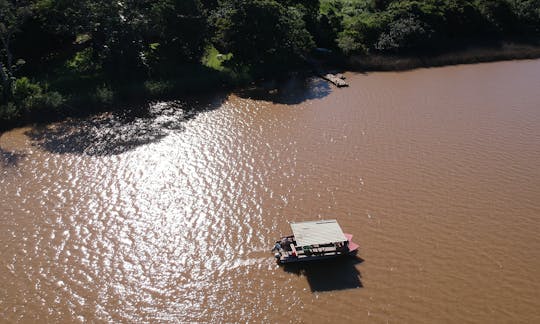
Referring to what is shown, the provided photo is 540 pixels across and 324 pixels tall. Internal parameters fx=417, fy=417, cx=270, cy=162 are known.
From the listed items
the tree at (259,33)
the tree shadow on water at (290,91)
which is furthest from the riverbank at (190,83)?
the tree at (259,33)

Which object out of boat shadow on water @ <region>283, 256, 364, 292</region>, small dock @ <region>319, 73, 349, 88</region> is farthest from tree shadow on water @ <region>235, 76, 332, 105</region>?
boat shadow on water @ <region>283, 256, 364, 292</region>

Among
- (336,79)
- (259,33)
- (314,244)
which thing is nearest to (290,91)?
(336,79)

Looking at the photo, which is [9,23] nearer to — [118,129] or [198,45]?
[118,129]

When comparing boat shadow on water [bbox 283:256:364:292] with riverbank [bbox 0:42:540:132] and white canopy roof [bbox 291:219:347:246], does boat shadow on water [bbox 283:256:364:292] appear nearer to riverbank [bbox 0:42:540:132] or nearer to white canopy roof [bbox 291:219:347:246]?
white canopy roof [bbox 291:219:347:246]

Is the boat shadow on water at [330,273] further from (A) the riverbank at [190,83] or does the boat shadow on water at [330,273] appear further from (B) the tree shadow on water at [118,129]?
(A) the riverbank at [190,83]

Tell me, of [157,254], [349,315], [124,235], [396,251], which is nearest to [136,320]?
[157,254]

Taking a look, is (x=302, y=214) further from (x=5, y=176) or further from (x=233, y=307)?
(x=5, y=176)
